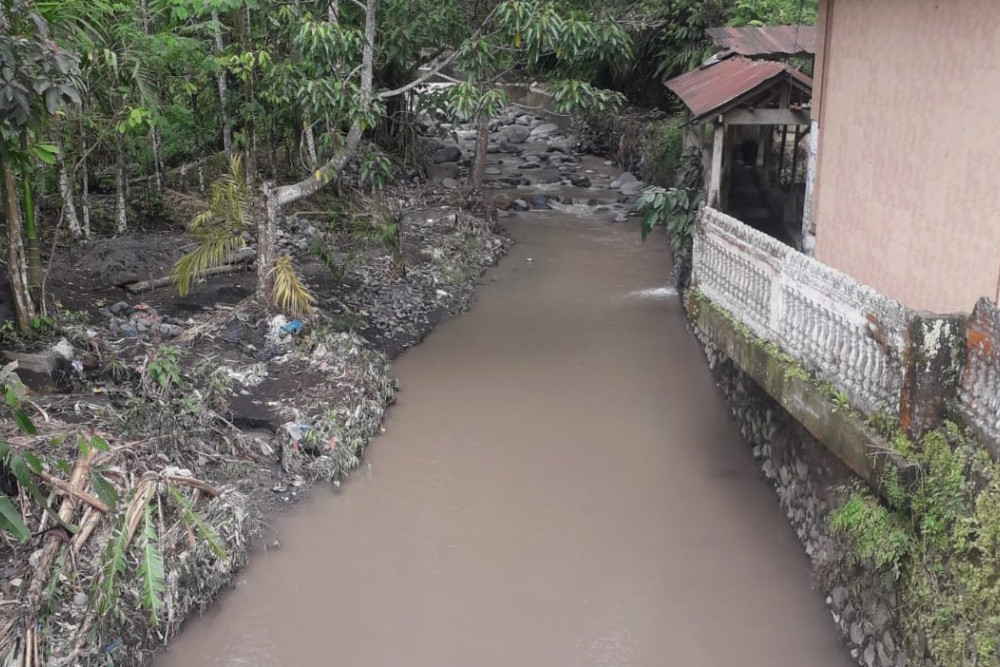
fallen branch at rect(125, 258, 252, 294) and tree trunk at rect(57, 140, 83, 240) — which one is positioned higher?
tree trunk at rect(57, 140, 83, 240)

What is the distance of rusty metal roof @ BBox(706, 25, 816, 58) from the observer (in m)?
11.4

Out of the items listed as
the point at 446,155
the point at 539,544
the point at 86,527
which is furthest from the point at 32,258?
the point at 446,155

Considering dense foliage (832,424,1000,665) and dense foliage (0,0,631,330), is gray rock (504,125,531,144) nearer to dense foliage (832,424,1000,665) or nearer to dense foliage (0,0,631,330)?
dense foliage (0,0,631,330)

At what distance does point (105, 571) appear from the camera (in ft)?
16.9

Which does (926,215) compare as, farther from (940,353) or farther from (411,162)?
(411,162)

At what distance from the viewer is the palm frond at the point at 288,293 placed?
930 cm

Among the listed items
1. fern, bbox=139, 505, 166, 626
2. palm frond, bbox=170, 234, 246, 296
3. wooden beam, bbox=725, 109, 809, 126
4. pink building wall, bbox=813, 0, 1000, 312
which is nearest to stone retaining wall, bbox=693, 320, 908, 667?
pink building wall, bbox=813, 0, 1000, 312

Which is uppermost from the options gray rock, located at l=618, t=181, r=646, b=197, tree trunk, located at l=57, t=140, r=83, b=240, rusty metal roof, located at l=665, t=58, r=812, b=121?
rusty metal roof, located at l=665, t=58, r=812, b=121

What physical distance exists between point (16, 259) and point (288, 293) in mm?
2529

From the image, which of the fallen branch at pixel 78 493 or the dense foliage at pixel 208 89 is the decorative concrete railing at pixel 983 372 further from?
the dense foliage at pixel 208 89

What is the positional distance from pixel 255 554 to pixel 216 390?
1.74 metres

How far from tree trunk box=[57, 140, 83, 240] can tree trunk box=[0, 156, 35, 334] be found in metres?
2.03

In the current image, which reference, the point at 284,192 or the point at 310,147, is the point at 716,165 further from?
the point at 310,147

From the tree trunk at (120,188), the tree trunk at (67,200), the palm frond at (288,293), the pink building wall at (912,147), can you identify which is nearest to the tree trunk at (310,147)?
the tree trunk at (120,188)
